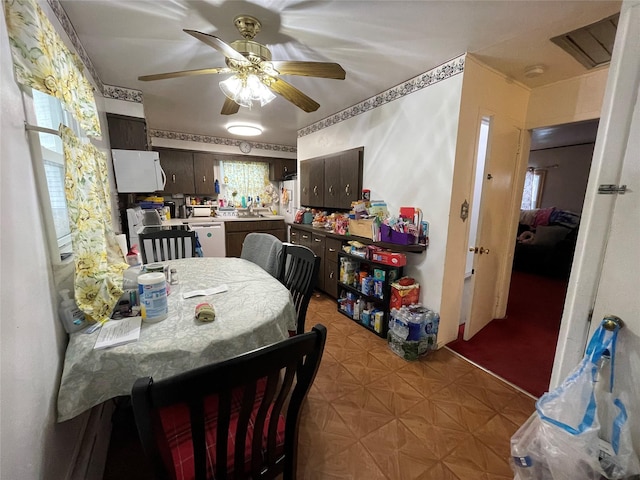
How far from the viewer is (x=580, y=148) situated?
5105mm

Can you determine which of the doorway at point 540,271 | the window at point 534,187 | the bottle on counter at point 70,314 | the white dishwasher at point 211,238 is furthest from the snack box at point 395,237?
the window at point 534,187

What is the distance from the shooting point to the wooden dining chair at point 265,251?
6.66 feet

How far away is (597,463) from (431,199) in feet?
5.71

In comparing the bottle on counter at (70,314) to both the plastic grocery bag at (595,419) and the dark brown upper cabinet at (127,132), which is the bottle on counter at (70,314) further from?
the dark brown upper cabinet at (127,132)

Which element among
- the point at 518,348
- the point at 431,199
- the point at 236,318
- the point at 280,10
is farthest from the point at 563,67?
the point at 236,318

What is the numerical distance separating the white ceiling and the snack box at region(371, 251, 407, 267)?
1.59m

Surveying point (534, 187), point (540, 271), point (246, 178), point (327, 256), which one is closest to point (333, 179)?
point (327, 256)

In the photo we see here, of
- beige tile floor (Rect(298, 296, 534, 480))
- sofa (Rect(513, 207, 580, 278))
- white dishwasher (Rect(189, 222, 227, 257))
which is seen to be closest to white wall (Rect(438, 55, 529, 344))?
beige tile floor (Rect(298, 296, 534, 480))

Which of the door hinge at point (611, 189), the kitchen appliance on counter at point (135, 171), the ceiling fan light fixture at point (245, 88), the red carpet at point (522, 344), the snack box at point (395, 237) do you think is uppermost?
the ceiling fan light fixture at point (245, 88)

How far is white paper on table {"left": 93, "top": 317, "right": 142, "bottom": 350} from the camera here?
3.04 feet

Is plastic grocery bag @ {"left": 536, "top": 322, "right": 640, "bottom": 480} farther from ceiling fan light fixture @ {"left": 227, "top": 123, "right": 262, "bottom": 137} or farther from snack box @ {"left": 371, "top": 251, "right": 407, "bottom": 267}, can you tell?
ceiling fan light fixture @ {"left": 227, "top": 123, "right": 262, "bottom": 137}

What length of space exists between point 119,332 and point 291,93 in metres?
1.78

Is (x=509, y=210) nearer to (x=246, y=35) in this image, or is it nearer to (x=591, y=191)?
(x=591, y=191)

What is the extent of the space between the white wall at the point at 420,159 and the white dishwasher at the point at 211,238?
2827mm
